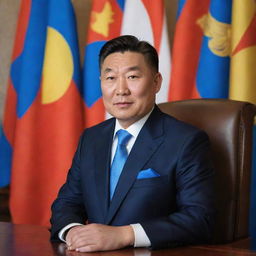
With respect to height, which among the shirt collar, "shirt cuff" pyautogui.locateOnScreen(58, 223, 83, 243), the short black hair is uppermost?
the short black hair

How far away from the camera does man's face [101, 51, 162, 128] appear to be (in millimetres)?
2084

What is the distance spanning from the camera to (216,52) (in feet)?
10.0

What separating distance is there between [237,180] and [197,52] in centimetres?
123

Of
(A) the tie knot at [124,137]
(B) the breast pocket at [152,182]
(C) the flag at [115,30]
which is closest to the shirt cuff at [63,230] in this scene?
(B) the breast pocket at [152,182]

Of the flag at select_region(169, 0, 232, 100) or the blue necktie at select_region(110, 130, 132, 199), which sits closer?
the blue necktie at select_region(110, 130, 132, 199)

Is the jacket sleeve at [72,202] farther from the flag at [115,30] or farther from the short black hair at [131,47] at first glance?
the flag at [115,30]

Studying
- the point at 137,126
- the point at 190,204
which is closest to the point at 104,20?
the point at 137,126

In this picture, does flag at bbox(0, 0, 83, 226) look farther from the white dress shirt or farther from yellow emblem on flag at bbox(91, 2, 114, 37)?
the white dress shirt

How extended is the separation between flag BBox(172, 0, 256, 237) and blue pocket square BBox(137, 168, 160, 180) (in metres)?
1.13

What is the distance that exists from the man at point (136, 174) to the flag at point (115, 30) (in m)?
1.09

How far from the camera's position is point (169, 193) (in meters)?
1.92

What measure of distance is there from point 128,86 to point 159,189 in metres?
0.45

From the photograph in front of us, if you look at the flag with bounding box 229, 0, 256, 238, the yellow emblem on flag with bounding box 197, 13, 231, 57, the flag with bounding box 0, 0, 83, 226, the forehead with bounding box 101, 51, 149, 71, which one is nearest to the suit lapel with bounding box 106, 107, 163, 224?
the forehead with bounding box 101, 51, 149, 71

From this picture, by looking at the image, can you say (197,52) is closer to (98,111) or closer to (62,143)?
(98,111)
